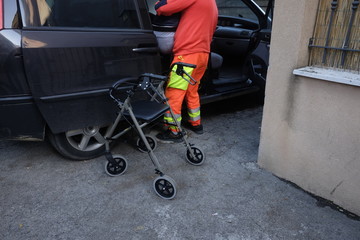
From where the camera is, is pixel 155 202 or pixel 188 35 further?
pixel 188 35

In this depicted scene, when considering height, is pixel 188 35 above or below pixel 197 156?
above

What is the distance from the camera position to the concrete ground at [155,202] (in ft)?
7.27

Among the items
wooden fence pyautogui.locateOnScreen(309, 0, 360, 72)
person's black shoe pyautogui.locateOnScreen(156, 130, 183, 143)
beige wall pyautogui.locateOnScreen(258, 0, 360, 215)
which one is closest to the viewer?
wooden fence pyautogui.locateOnScreen(309, 0, 360, 72)

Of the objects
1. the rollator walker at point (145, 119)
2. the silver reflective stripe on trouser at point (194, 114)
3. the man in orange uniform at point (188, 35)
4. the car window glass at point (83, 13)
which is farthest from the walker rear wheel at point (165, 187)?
the car window glass at point (83, 13)

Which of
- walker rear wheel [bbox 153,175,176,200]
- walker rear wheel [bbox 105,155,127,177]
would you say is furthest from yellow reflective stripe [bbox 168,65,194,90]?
walker rear wheel [bbox 153,175,176,200]

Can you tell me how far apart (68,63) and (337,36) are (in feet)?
7.00

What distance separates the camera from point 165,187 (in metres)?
2.53

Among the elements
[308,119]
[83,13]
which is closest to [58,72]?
[83,13]

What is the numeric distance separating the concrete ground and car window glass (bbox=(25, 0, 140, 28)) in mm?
1385

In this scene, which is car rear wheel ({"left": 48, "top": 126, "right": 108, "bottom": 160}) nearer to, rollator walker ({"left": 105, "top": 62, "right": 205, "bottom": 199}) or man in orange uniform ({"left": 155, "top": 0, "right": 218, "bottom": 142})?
rollator walker ({"left": 105, "top": 62, "right": 205, "bottom": 199})

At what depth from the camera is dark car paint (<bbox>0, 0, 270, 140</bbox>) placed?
231 cm

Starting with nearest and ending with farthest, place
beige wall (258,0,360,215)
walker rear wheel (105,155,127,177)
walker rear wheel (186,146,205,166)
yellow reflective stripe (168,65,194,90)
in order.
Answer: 1. beige wall (258,0,360,215)
2. walker rear wheel (105,155,127,177)
3. walker rear wheel (186,146,205,166)
4. yellow reflective stripe (168,65,194,90)

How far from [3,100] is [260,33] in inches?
132

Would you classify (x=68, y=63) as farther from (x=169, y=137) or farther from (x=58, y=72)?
(x=169, y=137)
